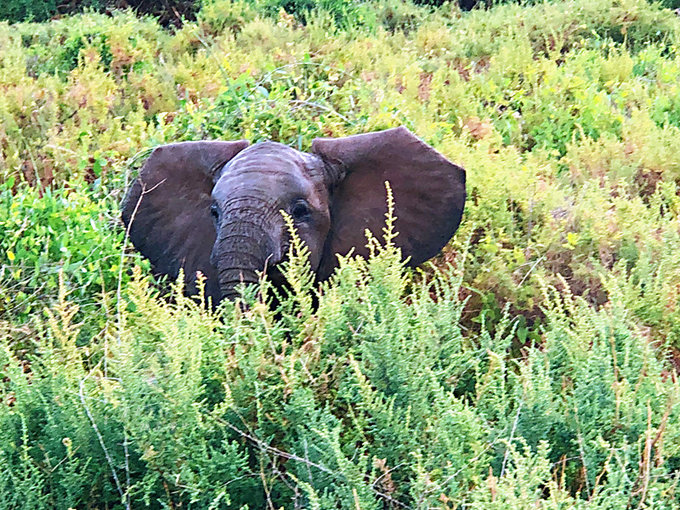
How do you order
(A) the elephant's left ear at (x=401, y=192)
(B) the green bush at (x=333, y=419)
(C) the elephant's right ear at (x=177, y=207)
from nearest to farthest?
(B) the green bush at (x=333, y=419) → (A) the elephant's left ear at (x=401, y=192) → (C) the elephant's right ear at (x=177, y=207)

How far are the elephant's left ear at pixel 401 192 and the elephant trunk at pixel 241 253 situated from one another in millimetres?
472

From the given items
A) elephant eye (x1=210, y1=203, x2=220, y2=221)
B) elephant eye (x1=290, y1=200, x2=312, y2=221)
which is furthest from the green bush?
elephant eye (x1=210, y1=203, x2=220, y2=221)

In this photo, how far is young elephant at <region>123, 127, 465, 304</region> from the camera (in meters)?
4.28

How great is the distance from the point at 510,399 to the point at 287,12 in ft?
25.1

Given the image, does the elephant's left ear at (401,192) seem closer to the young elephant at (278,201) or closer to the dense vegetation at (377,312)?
the young elephant at (278,201)

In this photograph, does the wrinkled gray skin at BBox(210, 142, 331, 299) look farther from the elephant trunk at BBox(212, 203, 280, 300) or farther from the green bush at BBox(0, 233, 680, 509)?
the green bush at BBox(0, 233, 680, 509)

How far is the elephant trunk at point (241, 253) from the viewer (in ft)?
13.7

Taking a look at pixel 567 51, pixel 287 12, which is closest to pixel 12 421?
pixel 567 51

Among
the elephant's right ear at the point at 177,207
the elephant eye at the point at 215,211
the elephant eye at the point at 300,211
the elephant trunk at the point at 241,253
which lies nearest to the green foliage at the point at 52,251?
the elephant's right ear at the point at 177,207

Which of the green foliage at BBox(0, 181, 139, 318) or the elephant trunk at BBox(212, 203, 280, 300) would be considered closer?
the elephant trunk at BBox(212, 203, 280, 300)

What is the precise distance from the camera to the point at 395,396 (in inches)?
126

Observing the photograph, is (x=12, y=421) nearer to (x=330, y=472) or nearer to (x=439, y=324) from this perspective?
(x=330, y=472)

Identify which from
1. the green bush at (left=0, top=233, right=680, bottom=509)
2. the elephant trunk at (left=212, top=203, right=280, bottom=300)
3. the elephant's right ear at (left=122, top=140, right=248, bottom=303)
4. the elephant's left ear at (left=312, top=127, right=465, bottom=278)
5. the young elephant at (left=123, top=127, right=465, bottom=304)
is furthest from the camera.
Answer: the elephant's right ear at (left=122, top=140, right=248, bottom=303)

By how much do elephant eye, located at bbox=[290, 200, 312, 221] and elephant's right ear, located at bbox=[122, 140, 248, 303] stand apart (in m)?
0.50
